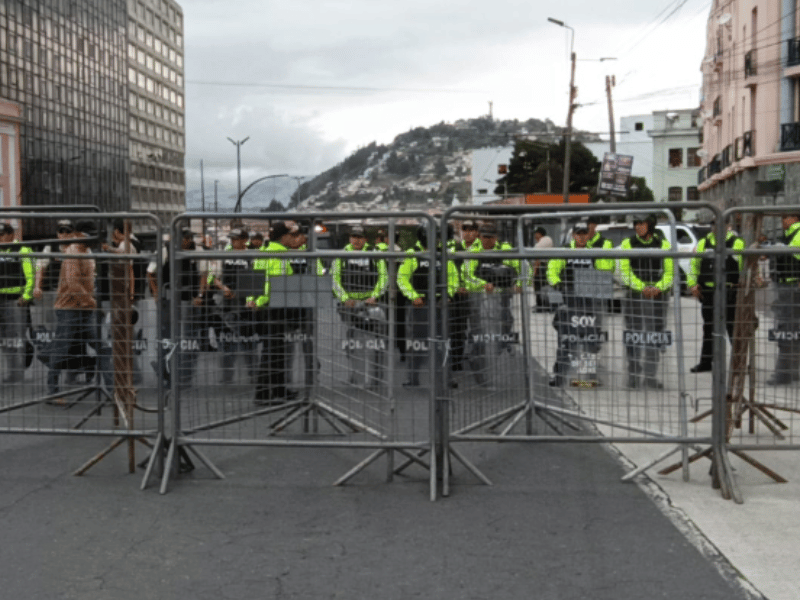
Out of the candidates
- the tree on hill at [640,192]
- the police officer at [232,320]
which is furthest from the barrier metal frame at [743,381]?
the tree on hill at [640,192]

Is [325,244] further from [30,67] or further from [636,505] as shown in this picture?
[30,67]

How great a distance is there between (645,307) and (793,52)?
37599mm

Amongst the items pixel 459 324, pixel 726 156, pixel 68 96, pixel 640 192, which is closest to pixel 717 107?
pixel 726 156

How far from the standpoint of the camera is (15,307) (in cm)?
852

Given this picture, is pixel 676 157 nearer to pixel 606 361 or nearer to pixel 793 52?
pixel 793 52

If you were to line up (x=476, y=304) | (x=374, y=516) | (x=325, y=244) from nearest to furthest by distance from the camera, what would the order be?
(x=374, y=516)
(x=476, y=304)
(x=325, y=244)

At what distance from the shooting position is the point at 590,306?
7414mm

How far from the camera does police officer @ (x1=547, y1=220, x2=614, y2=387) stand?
7.39m

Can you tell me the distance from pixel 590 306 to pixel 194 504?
2924 millimetres

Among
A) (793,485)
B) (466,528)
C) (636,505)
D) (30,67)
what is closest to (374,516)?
(466,528)

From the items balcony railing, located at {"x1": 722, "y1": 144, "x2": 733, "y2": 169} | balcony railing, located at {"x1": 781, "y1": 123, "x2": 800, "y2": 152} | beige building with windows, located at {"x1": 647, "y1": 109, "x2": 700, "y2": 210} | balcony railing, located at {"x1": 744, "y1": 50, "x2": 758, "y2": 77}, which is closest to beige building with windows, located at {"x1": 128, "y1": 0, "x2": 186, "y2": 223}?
beige building with windows, located at {"x1": 647, "y1": 109, "x2": 700, "y2": 210}

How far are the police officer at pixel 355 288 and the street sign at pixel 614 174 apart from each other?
137 feet

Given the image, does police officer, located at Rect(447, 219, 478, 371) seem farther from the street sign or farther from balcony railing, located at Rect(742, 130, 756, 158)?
the street sign

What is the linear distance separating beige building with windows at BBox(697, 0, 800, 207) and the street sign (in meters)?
4.66
